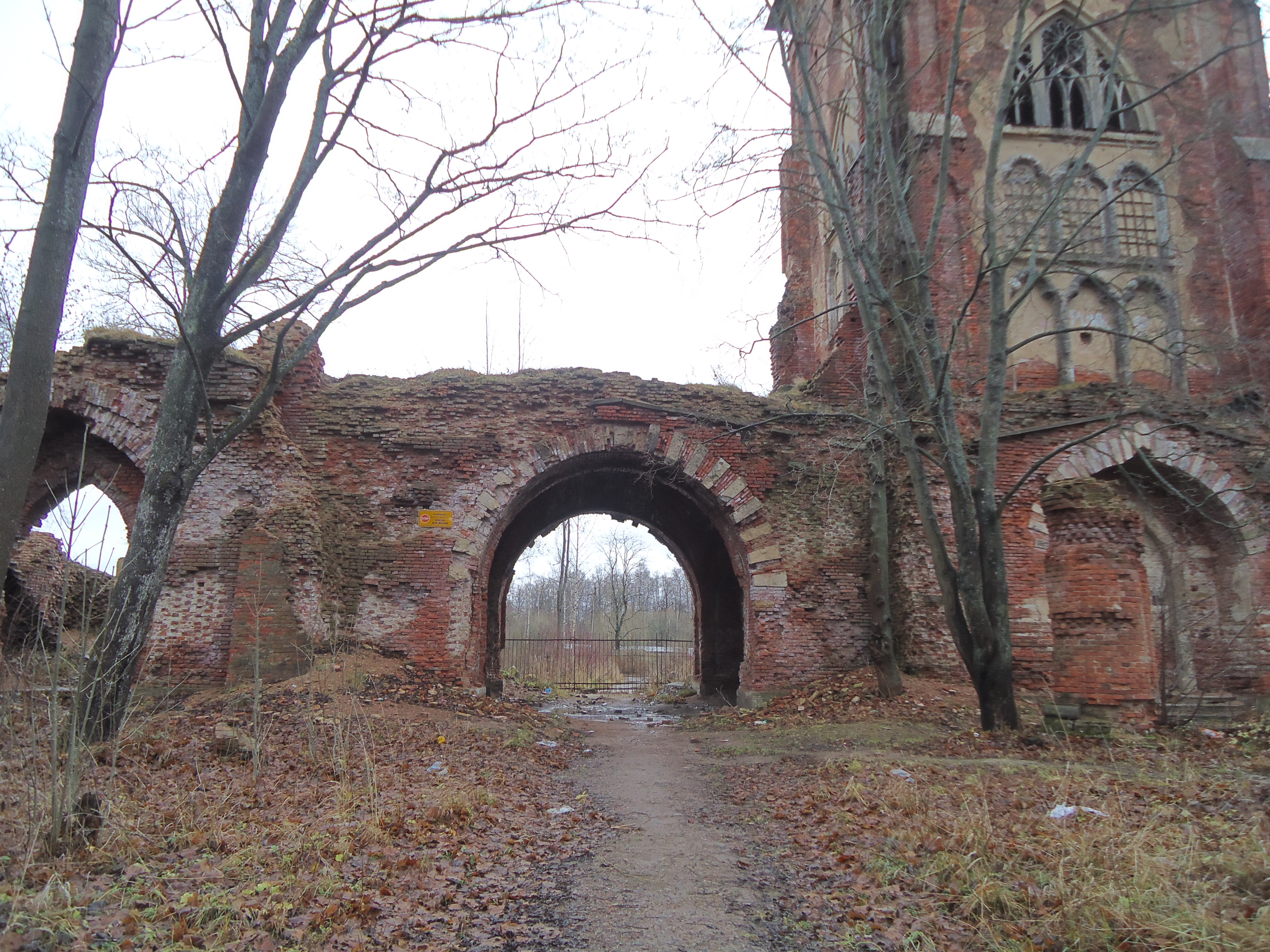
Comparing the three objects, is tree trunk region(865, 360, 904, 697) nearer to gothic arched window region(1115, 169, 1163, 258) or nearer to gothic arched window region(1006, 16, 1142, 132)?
gothic arched window region(1115, 169, 1163, 258)

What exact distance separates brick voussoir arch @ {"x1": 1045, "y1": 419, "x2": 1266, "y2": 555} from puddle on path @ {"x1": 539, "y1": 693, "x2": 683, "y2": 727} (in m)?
7.17

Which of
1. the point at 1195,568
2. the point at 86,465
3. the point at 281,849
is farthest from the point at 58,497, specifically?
the point at 1195,568

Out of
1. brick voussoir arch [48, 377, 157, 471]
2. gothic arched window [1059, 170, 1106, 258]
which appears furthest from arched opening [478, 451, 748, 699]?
gothic arched window [1059, 170, 1106, 258]

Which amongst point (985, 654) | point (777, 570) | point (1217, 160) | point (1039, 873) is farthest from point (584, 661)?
point (1039, 873)

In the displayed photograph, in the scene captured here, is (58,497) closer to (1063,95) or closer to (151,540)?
(151,540)

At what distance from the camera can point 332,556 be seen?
12078 millimetres

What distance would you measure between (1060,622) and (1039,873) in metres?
5.27

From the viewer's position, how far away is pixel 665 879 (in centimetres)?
488

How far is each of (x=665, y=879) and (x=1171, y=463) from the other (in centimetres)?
1140

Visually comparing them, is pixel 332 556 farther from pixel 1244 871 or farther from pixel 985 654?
pixel 1244 871

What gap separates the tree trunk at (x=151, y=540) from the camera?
6.70 m

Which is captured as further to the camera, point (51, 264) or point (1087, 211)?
point (1087, 211)

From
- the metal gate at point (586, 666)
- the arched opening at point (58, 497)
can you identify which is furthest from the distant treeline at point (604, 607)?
the arched opening at point (58, 497)

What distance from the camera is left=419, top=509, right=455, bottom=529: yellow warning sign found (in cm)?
1244
